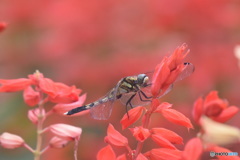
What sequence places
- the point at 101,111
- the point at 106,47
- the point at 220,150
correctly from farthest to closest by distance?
the point at 106,47 → the point at 101,111 → the point at 220,150

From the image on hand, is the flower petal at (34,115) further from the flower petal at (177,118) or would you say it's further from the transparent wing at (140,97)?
the flower petal at (177,118)

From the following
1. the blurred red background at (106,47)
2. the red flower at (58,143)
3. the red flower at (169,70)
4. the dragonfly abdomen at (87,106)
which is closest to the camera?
the red flower at (169,70)

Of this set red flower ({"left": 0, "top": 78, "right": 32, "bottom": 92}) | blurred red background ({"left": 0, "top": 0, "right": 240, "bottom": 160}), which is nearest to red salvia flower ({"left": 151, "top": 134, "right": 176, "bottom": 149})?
red flower ({"left": 0, "top": 78, "right": 32, "bottom": 92})

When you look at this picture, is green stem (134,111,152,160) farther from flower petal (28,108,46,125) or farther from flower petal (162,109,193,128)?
flower petal (28,108,46,125)

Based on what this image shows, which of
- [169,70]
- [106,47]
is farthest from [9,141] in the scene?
[106,47]

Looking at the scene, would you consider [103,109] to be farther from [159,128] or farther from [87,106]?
[159,128]

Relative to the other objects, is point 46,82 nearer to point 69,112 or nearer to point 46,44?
point 69,112

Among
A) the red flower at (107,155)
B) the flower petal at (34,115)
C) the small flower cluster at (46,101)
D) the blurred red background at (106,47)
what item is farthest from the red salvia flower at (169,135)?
the blurred red background at (106,47)
